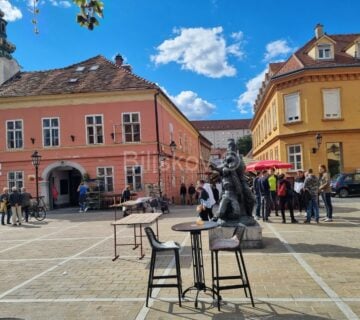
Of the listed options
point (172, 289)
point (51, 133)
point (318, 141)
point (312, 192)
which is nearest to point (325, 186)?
point (312, 192)

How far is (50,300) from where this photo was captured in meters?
6.01

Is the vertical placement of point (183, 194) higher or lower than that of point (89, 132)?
lower

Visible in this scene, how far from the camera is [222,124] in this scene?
400 ft

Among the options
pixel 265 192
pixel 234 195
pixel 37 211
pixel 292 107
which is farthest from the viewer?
pixel 292 107

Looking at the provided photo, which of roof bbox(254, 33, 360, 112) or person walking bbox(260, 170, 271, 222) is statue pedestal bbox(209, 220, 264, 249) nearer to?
person walking bbox(260, 170, 271, 222)

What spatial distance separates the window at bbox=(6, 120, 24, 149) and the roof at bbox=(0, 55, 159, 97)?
1804 millimetres

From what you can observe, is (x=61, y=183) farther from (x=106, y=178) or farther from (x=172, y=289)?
(x=172, y=289)

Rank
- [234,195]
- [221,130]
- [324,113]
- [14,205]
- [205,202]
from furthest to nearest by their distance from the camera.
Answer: [221,130], [324,113], [14,205], [205,202], [234,195]

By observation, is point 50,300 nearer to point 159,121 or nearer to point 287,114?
point 159,121

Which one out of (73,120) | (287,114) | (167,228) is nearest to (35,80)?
(73,120)

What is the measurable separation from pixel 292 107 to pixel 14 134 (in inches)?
733

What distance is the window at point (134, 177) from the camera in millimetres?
25469

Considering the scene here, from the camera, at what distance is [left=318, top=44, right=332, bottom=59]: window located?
28547 millimetres

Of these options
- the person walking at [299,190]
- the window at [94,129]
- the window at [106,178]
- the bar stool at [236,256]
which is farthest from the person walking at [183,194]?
the bar stool at [236,256]
